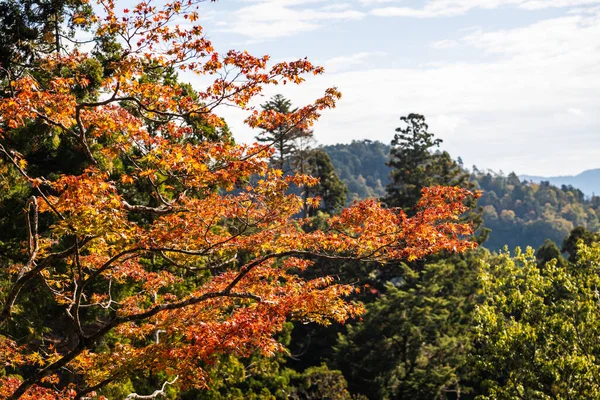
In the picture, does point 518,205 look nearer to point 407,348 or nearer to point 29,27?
point 407,348

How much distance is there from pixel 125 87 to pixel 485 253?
3321 centimetres

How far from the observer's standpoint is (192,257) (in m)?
8.00

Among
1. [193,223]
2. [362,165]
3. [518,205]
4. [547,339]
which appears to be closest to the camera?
[193,223]

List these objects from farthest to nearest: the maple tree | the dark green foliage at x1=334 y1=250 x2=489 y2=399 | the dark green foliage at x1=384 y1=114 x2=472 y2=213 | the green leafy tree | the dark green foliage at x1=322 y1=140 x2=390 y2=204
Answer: the dark green foliage at x1=322 y1=140 x2=390 y2=204 < the dark green foliage at x1=384 y1=114 x2=472 y2=213 < the dark green foliage at x1=334 y1=250 x2=489 y2=399 < the green leafy tree < the maple tree

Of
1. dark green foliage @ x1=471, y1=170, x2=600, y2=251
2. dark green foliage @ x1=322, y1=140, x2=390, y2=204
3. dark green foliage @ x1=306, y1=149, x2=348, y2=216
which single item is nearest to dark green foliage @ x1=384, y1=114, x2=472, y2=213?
dark green foliage @ x1=306, y1=149, x2=348, y2=216

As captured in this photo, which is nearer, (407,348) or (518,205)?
(407,348)

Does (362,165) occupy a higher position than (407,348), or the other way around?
(362,165)

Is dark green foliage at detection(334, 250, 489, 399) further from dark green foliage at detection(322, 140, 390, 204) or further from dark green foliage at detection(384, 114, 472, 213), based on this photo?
dark green foliage at detection(322, 140, 390, 204)

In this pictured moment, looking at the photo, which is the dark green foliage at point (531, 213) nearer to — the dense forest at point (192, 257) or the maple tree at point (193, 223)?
the dense forest at point (192, 257)

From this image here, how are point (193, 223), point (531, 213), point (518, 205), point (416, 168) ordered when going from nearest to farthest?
point (193, 223)
point (416, 168)
point (531, 213)
point (518, 205)

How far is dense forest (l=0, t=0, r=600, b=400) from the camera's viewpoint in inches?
239

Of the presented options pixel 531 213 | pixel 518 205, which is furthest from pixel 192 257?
pixel 518 205

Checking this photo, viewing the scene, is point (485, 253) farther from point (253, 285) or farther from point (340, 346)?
point (253, 285)

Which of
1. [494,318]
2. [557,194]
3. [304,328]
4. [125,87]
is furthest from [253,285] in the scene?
[557,194]
